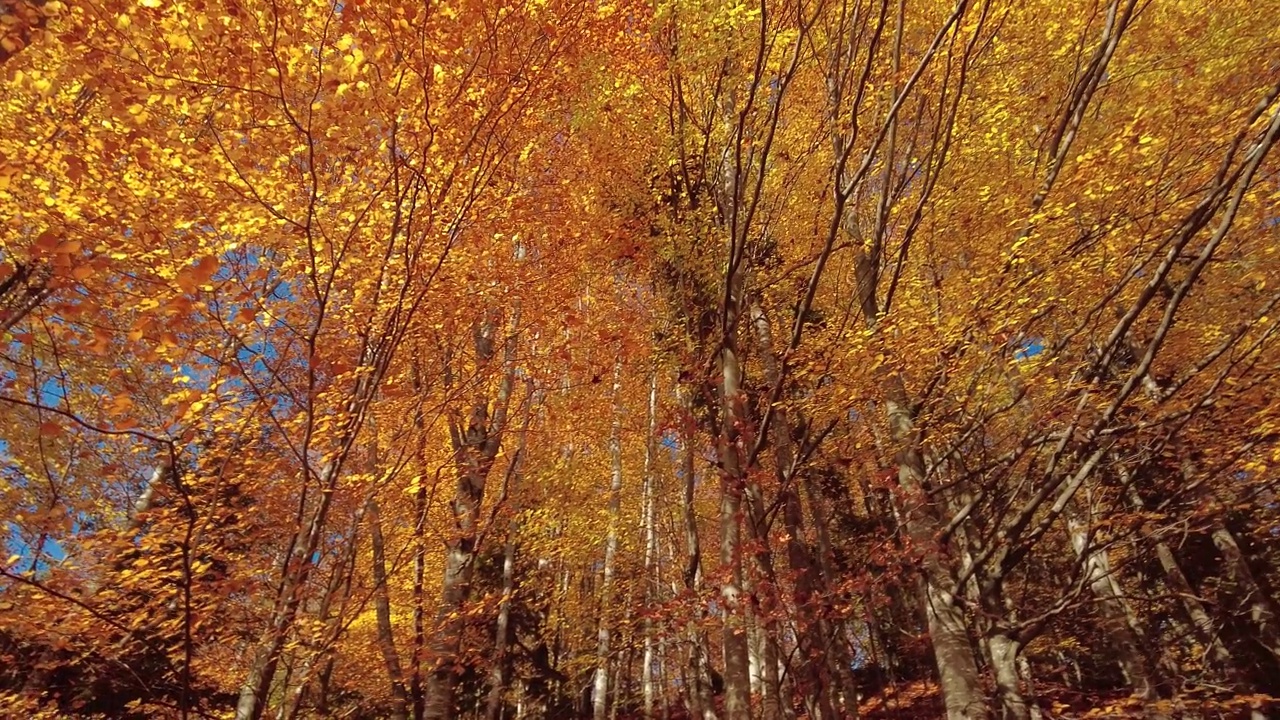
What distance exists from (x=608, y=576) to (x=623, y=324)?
201 inches

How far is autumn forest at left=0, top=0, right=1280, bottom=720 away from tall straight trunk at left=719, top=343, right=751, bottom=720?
43 millimetres

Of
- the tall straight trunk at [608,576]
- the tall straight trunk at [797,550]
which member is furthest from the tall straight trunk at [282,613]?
the tall straight trunk at [608,576]

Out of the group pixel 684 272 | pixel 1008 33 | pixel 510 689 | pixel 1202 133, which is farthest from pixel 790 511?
pixel 510 689

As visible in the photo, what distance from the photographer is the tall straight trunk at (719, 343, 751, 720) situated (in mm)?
5121

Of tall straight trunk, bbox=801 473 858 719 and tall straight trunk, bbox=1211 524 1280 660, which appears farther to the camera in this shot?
tall straight trunk, bbox=801 473 858 719

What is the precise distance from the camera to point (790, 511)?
8.18 m

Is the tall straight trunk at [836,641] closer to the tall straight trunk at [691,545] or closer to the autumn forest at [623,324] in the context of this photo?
the autumn forest at [623,324]

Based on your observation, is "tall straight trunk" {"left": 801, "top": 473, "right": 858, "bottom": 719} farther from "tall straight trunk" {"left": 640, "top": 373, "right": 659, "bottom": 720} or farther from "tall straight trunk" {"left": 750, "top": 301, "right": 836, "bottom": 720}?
"tall straight trunk" {"left": 640, "top": 373, "right": 659, "bottom": 720}

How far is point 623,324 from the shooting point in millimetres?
12750

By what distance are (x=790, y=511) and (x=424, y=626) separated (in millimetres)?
5039

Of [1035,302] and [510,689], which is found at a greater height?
[1035,302]

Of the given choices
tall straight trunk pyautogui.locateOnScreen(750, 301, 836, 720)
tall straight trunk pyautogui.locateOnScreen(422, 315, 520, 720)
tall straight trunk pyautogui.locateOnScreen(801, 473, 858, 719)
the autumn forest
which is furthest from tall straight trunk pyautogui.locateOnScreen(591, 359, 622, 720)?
tall straight trunk pyautogui.locateOnScreen(801, 473, 858, 719)

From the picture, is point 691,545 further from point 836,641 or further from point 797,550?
point 836,641

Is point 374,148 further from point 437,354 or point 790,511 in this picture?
point 790,511
